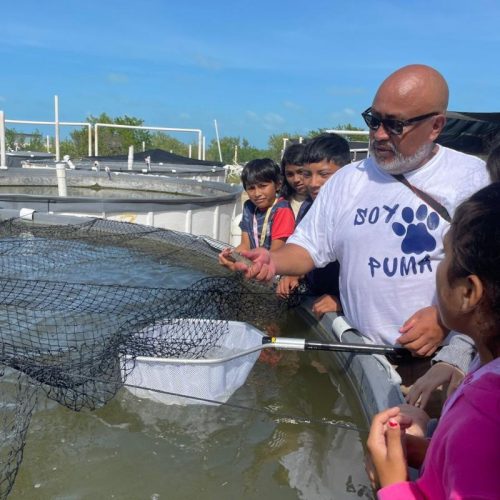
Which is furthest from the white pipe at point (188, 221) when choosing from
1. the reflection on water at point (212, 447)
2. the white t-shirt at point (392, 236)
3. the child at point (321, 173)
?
the white t-shirt at point (392, 236)

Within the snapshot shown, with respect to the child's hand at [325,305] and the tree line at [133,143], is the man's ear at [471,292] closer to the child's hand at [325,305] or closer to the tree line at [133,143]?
the child's hand at [325,305]

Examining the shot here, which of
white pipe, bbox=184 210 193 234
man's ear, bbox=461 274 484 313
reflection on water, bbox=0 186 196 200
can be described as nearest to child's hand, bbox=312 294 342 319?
man's ear, bbox=461 274 484 313

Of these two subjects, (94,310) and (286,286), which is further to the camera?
(94,310)

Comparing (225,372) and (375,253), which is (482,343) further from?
(225,372)

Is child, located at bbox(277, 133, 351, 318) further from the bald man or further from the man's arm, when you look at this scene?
the bald man

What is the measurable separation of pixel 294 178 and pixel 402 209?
74.7 inches

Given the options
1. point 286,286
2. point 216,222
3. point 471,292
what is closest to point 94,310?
point 286,286

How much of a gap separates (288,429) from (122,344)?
0.93 metres

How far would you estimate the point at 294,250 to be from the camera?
8.39 ft

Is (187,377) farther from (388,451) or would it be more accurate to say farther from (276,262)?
(388,451)

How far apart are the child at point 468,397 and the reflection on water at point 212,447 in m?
0.90

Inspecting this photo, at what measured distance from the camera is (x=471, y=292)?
108 cm

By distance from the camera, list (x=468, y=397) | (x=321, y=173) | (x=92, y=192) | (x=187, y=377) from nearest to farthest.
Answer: (x=468, y=397)
(x=187, y=377)
(x=321, y=173)
(x=92, y=192)

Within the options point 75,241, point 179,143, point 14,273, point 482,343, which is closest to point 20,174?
point 75,241
